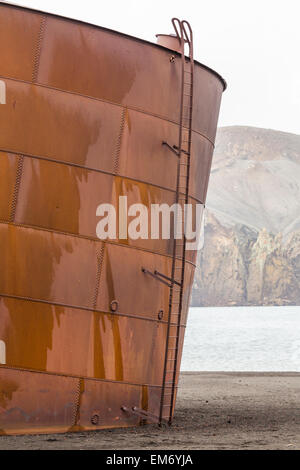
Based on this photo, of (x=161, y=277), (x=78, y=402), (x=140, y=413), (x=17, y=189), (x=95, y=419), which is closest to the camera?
(x=17, y=189)

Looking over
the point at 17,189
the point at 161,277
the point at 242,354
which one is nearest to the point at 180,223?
the point at 161,277

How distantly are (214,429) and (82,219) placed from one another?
451 cm

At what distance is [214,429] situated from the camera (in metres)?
14.3

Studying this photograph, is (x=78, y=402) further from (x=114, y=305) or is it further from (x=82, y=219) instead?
(x=82, y=219)

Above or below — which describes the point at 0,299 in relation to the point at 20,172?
below

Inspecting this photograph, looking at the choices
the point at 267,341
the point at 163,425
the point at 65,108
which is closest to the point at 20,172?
the point at 65,108

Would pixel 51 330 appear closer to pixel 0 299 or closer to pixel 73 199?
pixel 0 299

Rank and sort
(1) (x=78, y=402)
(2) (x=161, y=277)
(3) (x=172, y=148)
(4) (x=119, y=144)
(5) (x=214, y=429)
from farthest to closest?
(5) (x=214, y=429) < (3) (x=172, y=148) < (2) (x=161, y=277) < (4) (x=119, y=144) < (1) (x=78, y=402)

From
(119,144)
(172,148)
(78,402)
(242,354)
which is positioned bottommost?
(242,354)

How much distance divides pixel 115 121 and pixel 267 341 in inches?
2976

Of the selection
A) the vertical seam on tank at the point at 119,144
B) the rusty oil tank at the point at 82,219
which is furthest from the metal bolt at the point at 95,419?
the vertical seam on tank at the point at 119,144

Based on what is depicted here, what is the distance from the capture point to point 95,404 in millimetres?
12891

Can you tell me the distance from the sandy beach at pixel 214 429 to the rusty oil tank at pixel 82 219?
644 mm

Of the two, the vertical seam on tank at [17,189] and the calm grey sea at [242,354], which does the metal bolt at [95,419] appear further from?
the calm grey sea at [242,354]
